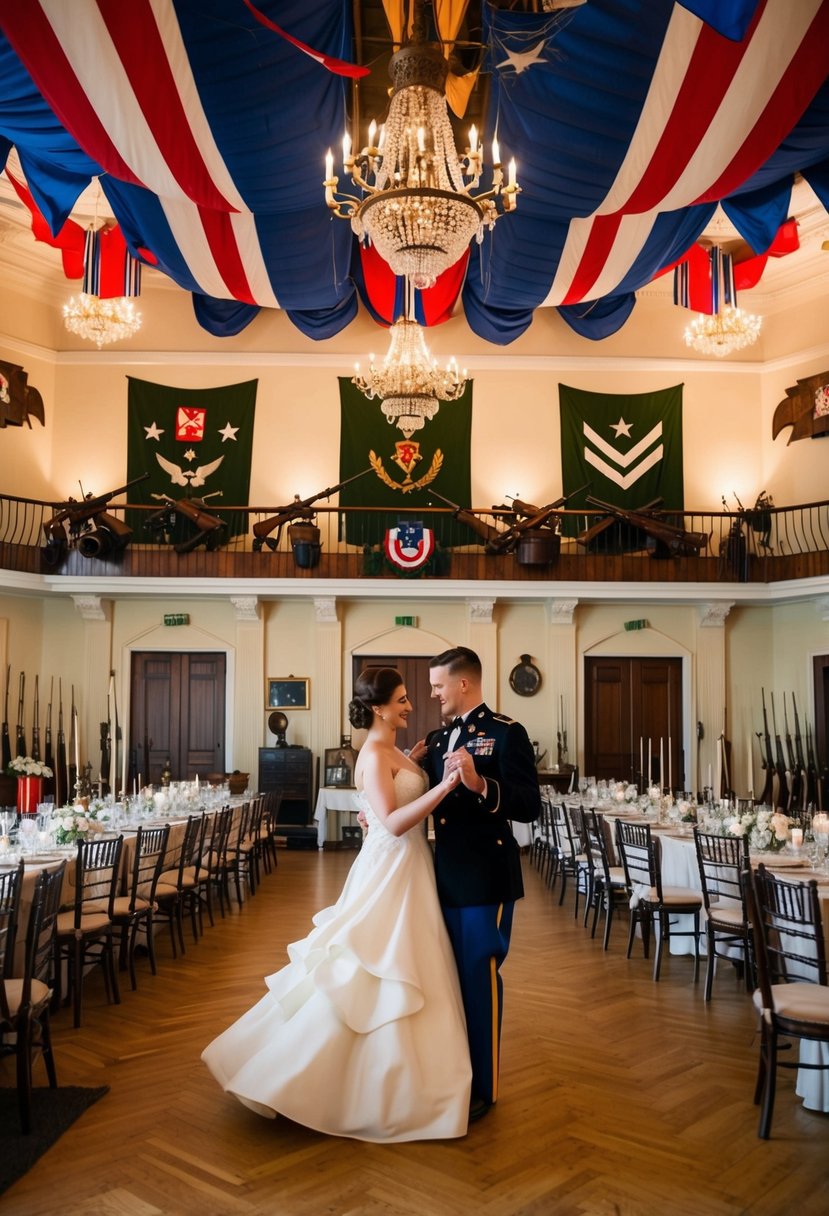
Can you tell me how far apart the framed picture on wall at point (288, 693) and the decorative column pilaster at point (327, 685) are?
0.33 ft

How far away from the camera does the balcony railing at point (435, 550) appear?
13039 millimetres

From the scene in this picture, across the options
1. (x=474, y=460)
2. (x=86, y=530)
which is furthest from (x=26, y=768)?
(x=474, y=460)

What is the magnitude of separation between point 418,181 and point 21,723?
31.7ft

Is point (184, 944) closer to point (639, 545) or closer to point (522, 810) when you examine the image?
point (522, 810)

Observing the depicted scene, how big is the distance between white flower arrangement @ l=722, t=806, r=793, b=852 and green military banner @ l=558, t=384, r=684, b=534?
8823mm

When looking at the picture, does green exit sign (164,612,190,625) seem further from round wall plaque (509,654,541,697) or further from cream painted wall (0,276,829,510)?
round wall plaque (509,654,541,697)

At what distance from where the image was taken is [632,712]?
14438mm

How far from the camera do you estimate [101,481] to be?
1458cm

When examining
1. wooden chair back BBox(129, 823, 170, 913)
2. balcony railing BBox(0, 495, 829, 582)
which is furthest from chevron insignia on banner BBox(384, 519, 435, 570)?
wooden chair back BBox(129, 823, 170, 913)

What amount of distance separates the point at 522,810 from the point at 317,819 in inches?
382

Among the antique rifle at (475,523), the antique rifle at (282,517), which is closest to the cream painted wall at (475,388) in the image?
the antique rifle at (475,523)

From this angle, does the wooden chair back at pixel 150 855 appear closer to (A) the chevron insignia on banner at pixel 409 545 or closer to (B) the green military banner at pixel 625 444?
(A) the chevron insignia on banner at pixel 409 545

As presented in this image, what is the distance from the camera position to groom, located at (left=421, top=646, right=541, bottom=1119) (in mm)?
3619

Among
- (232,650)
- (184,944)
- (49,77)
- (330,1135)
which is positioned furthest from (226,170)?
(232,650)
